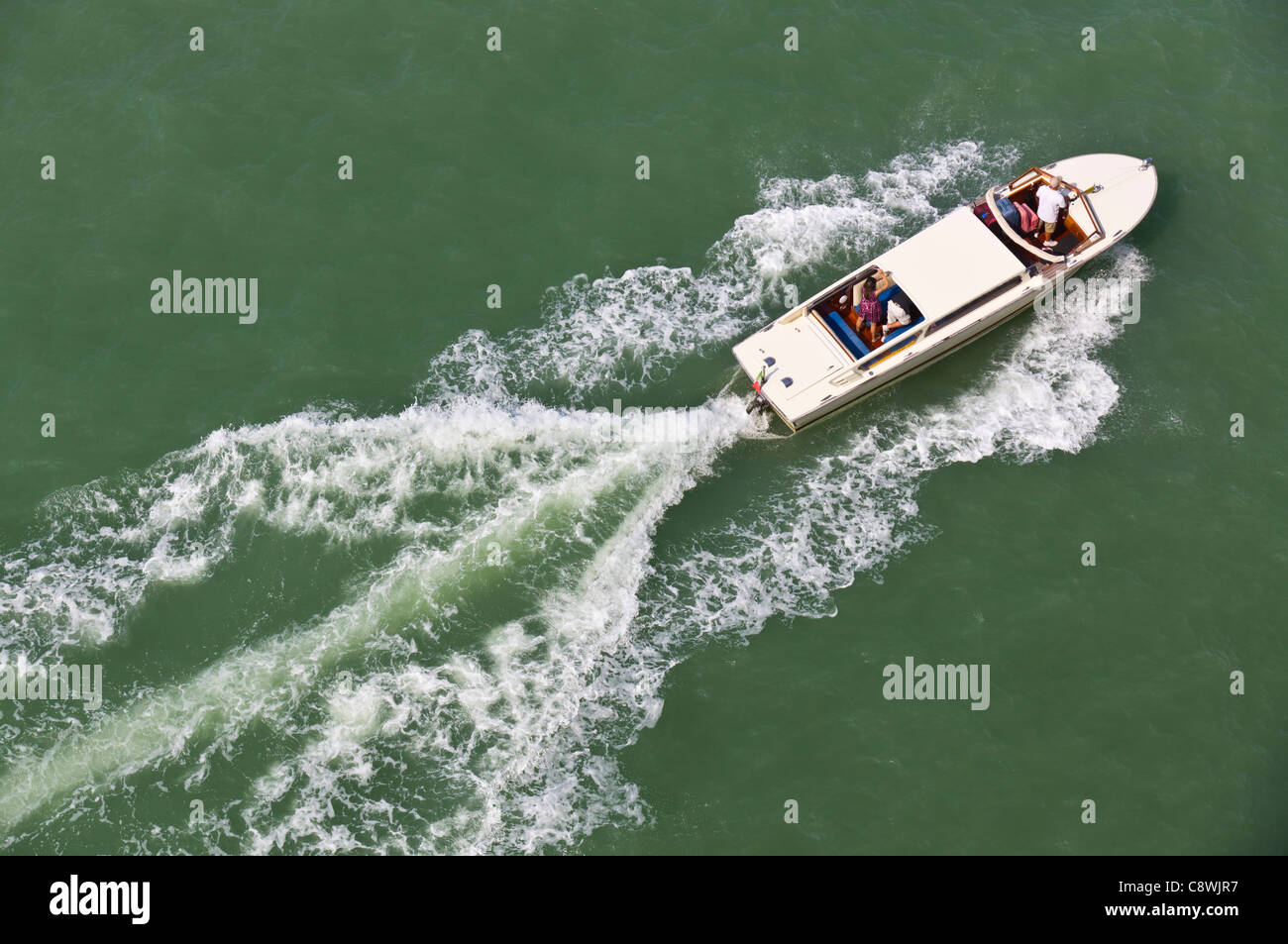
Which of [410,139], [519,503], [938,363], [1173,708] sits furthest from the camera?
[410,139]

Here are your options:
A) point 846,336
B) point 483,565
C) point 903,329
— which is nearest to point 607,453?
point 483,565

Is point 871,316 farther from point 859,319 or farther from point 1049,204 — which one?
point 1049,204

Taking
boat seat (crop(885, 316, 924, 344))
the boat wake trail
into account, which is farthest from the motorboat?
the boat wake trail

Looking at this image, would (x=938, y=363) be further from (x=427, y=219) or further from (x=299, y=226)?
(x=299, y=226)

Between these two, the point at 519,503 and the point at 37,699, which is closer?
the point at 37,699

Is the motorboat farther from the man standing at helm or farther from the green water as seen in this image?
the green water

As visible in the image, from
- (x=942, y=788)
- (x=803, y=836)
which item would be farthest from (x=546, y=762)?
(x=942, y=788)
